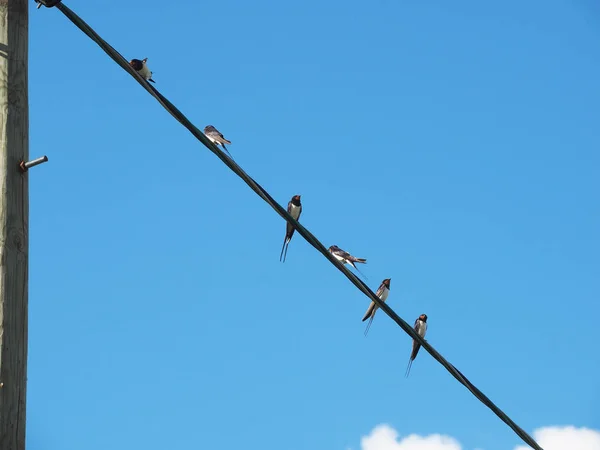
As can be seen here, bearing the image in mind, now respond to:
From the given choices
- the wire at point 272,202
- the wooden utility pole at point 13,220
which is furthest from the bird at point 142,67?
the wooden utility pole at point 13,220

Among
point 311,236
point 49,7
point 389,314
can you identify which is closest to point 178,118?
point 49,7

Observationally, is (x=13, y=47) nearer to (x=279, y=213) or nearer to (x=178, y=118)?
(x=178, y=118)

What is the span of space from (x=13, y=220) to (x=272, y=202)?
73.5 inches

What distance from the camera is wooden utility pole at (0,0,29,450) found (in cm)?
395

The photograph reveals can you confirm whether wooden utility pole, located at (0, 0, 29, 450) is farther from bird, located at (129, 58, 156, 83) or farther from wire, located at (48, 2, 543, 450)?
bird, located at (129, 58, 156, 83)

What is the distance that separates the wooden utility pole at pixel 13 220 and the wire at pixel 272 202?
44 cm

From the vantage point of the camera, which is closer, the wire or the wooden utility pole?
the wooden utility pole

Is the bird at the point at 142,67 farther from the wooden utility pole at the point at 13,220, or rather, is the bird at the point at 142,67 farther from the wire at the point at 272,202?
the wooden utility pole at the point at 13,220

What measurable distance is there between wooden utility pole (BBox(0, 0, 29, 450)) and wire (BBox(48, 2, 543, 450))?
44cm

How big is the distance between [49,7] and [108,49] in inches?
13.8

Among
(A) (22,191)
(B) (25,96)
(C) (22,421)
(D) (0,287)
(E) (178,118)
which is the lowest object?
(C) (22,421)

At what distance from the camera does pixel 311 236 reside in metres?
5.92

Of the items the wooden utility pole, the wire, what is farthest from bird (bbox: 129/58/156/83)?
the wooden utility pole

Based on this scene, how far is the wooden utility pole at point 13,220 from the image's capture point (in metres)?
3.95
